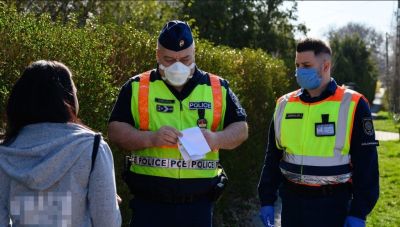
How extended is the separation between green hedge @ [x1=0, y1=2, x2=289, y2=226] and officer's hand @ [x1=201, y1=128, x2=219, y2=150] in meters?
0.95

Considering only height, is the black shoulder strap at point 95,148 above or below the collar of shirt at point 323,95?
below

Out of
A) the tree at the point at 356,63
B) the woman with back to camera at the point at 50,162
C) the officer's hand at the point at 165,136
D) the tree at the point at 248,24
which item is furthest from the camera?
the tree at the point at 356,63

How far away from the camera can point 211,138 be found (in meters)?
3.44

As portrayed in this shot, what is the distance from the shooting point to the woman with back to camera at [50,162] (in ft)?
8.03

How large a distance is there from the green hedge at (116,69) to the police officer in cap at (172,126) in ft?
1.90

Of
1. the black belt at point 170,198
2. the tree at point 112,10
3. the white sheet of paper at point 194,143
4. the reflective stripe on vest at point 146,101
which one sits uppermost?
the tree at point 112,10

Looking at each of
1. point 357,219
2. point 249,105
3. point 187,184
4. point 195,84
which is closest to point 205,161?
point 187,184

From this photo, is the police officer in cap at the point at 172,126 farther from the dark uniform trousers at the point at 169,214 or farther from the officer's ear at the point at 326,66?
the officer's ear at the point at 326,66

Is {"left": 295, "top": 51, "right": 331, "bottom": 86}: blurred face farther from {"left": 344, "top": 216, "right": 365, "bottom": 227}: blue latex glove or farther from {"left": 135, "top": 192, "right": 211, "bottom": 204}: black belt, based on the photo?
{"left": 135, "top": 192, "right": 211, "bottom": 204}: black belt

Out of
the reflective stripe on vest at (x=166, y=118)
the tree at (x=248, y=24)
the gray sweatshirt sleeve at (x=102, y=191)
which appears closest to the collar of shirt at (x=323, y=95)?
the reflective stripe on vest at (x=166, y=118)

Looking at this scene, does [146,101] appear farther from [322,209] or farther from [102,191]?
[322,209]

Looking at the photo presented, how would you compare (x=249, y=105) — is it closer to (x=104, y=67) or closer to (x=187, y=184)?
(x=104, y=67)

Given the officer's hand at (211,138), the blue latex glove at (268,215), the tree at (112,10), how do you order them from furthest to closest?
the tree at (112,10) < the blue latex glove at (268,215) < the officer's hand at (211,138)

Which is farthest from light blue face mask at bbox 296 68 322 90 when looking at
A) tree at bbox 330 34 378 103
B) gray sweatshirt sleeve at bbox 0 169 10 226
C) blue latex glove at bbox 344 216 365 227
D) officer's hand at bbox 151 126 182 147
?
tree at bbox 330 34 378 103
